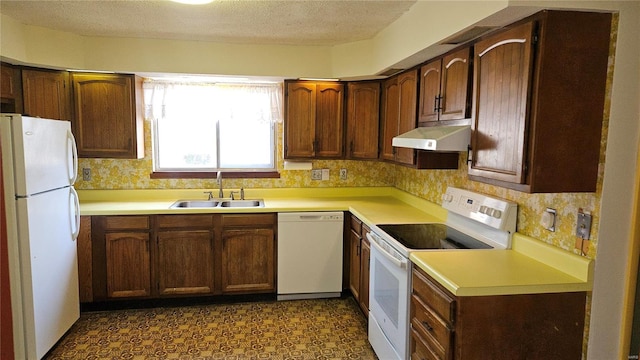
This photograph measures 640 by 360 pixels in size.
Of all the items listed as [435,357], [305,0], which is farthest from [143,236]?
[435,357]

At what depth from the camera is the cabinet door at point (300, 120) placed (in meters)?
3.70

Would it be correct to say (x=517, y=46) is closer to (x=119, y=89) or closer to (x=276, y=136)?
(x=276, y=136)

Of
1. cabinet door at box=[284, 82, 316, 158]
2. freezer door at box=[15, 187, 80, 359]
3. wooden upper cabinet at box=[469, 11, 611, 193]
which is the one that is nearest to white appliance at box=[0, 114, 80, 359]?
freezer door at box=[15, 187, 80, 359]

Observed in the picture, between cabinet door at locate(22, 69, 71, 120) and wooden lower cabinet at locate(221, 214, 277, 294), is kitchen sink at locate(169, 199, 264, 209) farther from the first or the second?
cabinet door at locate(22, 69, 71, 120)

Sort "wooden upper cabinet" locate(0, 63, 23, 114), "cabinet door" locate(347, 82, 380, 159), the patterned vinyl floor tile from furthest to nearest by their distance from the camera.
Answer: "cabinet door" locate(347, 82, 380, 159) → "wooden upper cabinet" locate(0, 63, 23, 114) → the patterned vinyl floor tile

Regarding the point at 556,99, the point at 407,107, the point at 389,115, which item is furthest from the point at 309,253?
the point at 556,99

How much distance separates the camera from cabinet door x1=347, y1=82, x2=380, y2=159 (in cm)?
364

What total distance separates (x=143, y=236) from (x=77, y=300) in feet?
2.18

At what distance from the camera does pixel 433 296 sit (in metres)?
1.90

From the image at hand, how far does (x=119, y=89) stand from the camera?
344 centimetres

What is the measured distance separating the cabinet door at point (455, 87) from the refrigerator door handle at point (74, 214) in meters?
2.69

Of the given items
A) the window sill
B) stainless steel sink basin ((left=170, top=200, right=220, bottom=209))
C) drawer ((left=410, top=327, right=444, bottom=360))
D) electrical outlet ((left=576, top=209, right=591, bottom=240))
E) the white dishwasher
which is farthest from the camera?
the window sill

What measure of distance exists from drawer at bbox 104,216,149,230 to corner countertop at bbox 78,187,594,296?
49 millimetres

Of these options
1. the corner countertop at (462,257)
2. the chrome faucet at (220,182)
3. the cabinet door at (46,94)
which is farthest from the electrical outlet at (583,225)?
the cabinet door at (46,94)
